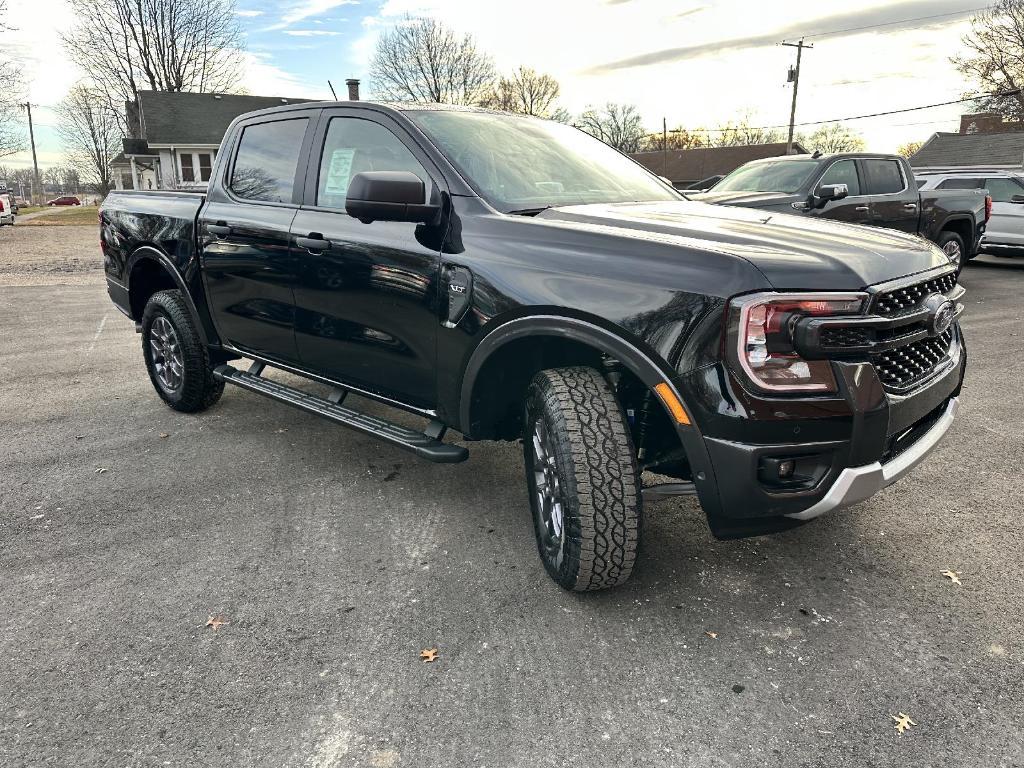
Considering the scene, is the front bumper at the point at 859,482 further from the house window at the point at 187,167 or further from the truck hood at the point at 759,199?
the house window at the point at 187,167

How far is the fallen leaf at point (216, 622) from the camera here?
2.69 m

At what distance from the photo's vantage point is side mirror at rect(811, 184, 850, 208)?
7567 millimetres

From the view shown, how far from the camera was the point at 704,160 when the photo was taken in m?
45.8

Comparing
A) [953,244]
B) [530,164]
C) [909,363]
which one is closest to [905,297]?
[909,363]

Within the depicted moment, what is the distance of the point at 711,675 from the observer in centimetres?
242

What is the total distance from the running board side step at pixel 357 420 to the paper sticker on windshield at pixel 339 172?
3.38 feet

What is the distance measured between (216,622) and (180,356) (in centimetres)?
268

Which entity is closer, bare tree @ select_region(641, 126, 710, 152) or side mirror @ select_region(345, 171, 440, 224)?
side mirror @ select_region(345, 171, 440, 224)

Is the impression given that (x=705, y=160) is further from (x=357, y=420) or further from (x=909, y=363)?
(x=909, y=363)

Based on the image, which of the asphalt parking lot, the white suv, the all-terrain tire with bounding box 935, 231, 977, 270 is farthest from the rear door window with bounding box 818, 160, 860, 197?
the asphalt parking lot

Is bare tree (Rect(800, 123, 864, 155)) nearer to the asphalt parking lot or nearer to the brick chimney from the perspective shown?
the brick chimney

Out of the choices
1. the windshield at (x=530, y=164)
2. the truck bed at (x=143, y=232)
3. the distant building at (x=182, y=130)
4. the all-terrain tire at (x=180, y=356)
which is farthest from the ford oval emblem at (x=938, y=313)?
the distant building at (x=182, y=130)

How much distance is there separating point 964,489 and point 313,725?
3.33 m

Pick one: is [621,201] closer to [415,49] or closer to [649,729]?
[649,729]
